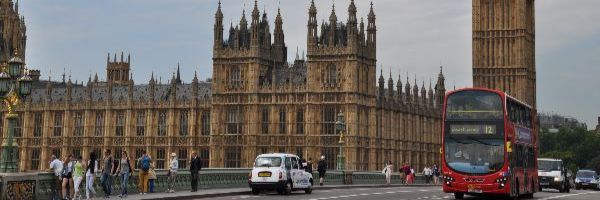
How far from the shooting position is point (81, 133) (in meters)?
88.5

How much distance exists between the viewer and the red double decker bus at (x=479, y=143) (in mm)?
31688

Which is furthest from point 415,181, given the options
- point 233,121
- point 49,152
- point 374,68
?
point 49,152

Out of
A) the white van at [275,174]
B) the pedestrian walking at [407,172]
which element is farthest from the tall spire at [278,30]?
the white van at [275,174]

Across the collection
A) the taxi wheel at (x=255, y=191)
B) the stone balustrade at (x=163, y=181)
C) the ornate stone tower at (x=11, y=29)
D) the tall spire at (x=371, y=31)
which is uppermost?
the ornate stone tower at (x=11, y=29)

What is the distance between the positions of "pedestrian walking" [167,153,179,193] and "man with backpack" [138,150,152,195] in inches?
58.7

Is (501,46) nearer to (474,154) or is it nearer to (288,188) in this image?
(288,188)

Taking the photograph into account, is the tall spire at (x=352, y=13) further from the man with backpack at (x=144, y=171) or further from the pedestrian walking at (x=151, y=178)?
the man with backpack at (x=144, y=171)

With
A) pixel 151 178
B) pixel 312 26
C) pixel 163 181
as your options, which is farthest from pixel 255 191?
pixel 312 26

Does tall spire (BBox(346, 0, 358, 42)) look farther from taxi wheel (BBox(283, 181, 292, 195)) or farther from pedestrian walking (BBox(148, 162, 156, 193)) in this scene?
pedestrian walking (BBox(148, 162, 156, 193))

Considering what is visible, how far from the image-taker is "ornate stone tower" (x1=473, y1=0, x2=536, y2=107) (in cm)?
9531

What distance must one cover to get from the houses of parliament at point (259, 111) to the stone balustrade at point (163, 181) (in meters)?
14.0

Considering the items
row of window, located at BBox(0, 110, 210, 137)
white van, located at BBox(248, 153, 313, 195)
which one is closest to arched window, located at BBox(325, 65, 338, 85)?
row of window, located at BBox(0, 110, 210, 137)

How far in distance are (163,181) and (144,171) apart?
3.17m

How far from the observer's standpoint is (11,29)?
102 meters
